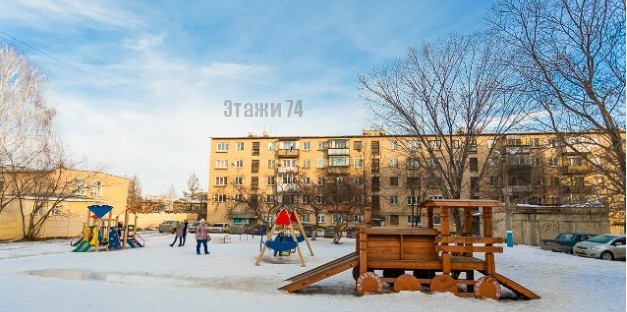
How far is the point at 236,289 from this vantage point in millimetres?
10648

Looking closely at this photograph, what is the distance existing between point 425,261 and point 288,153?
5592 cm

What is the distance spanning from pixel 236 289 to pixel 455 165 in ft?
39.6

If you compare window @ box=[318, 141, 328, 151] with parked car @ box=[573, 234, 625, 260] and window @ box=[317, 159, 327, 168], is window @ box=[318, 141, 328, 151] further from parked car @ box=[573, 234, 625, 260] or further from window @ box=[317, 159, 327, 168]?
parked car @ box=[573, 234, 625, 260]

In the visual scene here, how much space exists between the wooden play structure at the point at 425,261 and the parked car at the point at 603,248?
16.1 metres

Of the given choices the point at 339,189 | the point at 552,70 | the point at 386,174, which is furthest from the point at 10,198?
the point at 386,174

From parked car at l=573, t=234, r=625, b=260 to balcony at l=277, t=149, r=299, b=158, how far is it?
45.0m

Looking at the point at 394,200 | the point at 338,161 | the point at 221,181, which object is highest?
the point at 338,161

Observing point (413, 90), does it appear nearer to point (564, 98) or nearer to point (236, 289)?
point (564, 98)

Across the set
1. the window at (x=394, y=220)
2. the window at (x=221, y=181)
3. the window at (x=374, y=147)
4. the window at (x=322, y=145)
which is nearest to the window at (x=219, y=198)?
the window at (x=221, y=181)

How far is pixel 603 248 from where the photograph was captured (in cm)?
2286

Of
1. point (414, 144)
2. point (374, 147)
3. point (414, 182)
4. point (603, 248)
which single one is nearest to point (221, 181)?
point (374, 147)

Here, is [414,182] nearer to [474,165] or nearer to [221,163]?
[474,165]

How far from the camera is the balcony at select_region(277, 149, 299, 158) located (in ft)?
215

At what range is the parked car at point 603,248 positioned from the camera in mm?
22594
